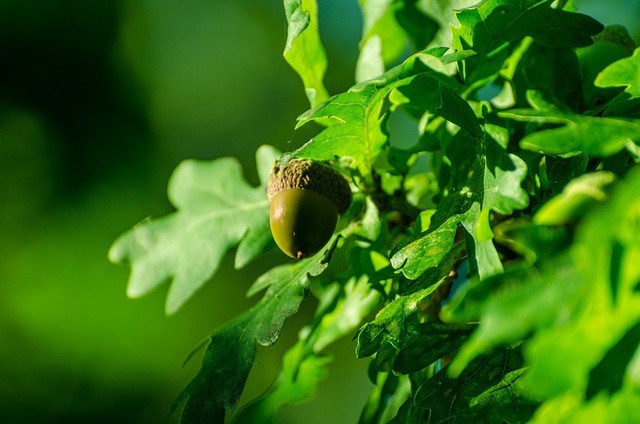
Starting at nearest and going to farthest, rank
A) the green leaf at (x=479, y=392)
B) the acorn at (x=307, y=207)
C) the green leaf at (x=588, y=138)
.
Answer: the green leaf at (x=588, y=138), the green leaf at (x=479, y=392), the acorn at (x=307, y=207)

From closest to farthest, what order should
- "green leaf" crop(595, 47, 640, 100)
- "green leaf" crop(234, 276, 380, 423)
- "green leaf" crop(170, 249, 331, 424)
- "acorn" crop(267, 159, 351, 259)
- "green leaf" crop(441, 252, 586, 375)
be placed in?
"green leaf" crop(441, 252, 586, 375), "green leaf" crop(595, 47, 640, 100), "green leaf" crop(170, 249, 331, 424), "acorn" crop(267, 159, 351, 259), "green leaf" crop(234, 276, 380, 423)

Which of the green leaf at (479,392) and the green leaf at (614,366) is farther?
the green leaf at (479,392)

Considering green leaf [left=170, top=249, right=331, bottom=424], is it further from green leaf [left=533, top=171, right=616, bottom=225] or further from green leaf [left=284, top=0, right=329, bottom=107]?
green leaf [left=533, top=171, right=616, bottom=225]

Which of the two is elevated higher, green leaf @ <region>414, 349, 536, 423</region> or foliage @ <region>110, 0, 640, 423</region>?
foliage @ <region>110, 0, 640, 423</region>

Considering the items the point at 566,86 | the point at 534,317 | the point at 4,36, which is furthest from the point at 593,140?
the point at 4,36

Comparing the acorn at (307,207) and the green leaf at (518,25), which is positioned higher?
the green leaf at (518,25)

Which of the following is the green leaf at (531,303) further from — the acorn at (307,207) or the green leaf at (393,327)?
the acorn at (307,207)

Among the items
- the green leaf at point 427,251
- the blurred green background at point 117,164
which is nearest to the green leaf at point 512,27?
the green leaf at point 427,251

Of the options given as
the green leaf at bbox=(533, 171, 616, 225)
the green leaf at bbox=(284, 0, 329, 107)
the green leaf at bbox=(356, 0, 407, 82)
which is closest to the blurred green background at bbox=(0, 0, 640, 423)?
the green leaf at bbox=(356, 0, 407, 82)
